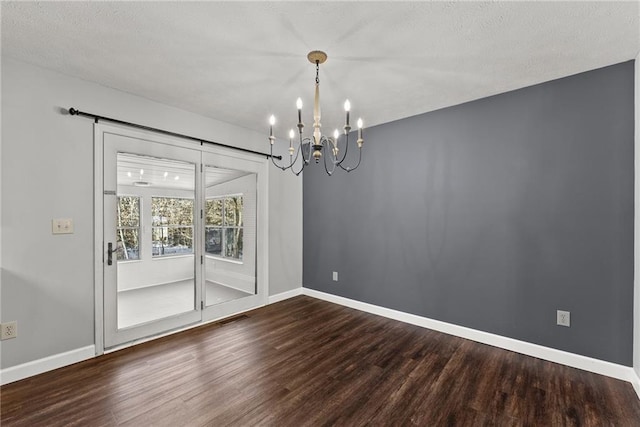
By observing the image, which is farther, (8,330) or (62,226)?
(62,226)

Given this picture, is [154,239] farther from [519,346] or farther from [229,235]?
[519,346]

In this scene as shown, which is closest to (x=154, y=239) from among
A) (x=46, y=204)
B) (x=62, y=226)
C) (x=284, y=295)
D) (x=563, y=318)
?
(x=62, y=226)

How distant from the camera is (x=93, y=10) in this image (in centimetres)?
177

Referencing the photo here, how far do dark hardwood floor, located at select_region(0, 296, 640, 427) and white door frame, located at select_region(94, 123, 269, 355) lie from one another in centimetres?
51

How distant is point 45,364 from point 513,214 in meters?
4.50

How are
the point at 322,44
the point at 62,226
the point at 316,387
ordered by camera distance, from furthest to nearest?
the point at 62,226 → the point at 316,387 → the point at 322,44

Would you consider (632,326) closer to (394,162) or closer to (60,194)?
(394,162)

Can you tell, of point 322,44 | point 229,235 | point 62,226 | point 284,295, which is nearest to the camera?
point 322,44

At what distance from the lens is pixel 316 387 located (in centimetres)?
223

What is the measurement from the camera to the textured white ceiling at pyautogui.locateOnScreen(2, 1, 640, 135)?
176cm

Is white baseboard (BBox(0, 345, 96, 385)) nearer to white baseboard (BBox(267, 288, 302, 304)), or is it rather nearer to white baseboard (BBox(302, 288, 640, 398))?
white baseboard (BBox(267, 288, 302, 304))

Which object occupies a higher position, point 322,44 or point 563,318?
point 322,44

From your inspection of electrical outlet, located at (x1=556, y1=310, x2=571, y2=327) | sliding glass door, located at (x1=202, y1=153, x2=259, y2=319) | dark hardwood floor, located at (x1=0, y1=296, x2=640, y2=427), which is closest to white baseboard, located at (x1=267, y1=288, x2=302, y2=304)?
sliding glass door, located at (x1=202, y1=153, x2=259, y2=319)

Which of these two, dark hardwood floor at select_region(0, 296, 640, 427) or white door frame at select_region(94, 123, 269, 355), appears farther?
white door frame at select_region(94, 123, 269, 355)
